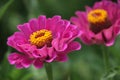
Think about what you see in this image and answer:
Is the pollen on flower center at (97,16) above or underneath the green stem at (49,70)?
above

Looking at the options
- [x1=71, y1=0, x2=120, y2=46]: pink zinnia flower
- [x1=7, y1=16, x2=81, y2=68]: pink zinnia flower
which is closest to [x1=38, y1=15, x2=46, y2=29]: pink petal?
[x1=7, y1=16, x2=81, y2=68]: pink zinnia flower

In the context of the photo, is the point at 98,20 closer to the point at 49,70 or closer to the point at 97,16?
the point at 97,16

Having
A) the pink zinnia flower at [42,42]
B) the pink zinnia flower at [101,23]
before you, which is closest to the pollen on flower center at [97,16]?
the pink zinnia flower at [101,23]

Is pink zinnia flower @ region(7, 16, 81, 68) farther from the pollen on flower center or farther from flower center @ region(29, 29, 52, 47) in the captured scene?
the pollen on flower center

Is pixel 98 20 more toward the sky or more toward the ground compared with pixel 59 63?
more toward the sky

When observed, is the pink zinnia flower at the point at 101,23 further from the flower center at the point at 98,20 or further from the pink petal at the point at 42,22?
the pink petal at the point at 42,22

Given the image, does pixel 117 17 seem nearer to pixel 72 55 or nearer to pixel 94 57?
pixel 94 57

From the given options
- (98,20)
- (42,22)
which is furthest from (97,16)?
(42,22)
